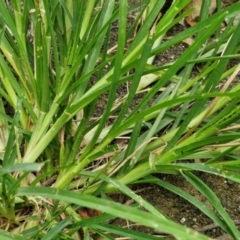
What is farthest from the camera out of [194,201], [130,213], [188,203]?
[188,203]

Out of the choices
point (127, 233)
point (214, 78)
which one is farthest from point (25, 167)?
point (214, 78)

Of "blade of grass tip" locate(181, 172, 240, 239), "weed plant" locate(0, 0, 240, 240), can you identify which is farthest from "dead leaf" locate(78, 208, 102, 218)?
"blade of grass tip" locate(181, 172, 240, 239)

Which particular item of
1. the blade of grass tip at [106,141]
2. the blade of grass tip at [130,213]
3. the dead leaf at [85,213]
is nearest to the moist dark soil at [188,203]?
the dead leaf at [85,213]

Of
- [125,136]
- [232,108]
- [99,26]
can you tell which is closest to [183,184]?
[125,136]

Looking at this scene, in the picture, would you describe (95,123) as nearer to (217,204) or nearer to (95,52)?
(95,52)

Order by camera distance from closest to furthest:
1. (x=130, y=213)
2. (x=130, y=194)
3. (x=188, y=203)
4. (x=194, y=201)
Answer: (x=130, y=213) → (x=130, y=194) → (x=194, y=201) → (x=188, y=203)

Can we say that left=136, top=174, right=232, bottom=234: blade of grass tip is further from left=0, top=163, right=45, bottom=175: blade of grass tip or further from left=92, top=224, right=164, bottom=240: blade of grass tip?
left=0, top=163, right=45, bottom=175: blade of grass tip

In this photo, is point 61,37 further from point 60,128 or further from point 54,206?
point 54,206

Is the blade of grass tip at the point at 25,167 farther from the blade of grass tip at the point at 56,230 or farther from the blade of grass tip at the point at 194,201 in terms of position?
the blade of grass tip at the point at 194,201

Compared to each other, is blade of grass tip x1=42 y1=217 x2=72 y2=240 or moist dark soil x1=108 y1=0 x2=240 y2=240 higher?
blade of grass tip x1=42 y1=217 x2=72 y2=240
